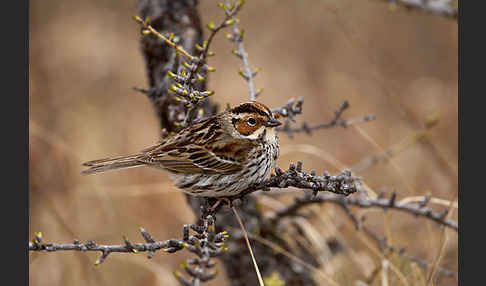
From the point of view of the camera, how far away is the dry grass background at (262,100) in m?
4.96

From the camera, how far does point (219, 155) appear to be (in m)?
3.44

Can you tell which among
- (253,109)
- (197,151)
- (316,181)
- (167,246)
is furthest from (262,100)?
(167,246)

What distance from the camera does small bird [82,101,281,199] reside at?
3295mm

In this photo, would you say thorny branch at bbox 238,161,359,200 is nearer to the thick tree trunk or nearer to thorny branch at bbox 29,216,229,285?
thorny branch at bbox 29,216,229,285

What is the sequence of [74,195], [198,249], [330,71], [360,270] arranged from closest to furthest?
[198,249] < [360,270] < [74,195] < [330,71]

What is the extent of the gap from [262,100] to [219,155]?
160 inches

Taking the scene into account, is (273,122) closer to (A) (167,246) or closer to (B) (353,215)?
(B) (353,215)

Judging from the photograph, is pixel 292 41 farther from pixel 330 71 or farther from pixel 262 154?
pixel 262 154

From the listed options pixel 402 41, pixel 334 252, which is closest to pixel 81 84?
pixel 334 252

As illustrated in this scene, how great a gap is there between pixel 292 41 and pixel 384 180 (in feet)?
10.2

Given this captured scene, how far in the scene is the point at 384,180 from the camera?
621cm

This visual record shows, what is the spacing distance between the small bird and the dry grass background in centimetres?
110

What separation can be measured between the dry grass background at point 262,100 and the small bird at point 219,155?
1.10 meters

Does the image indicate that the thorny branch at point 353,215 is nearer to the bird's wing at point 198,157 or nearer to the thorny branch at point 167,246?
the bird's wing at point 198,157
